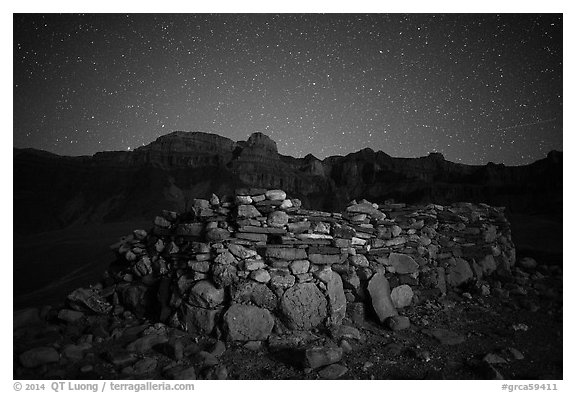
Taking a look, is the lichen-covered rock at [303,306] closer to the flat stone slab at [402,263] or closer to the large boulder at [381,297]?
the large boulder at [381,297]

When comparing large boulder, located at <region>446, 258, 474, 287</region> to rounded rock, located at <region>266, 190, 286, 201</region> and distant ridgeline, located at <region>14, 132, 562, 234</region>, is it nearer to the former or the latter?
rounded rock, located at <region>266, 190, 286, 201</region>

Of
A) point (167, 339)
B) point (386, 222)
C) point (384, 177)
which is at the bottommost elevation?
point (167, 339)

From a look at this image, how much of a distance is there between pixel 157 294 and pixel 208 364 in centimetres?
156

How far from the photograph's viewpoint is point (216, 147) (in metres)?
76.1

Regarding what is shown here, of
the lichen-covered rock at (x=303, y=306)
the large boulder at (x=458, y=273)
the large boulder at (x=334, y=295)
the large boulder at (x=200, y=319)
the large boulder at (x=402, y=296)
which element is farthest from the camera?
the large boulder at (x=458, y=273)

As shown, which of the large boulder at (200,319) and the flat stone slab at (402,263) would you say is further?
the flat stone slab at (402,263)

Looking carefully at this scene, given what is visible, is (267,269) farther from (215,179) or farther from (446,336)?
(215,179)

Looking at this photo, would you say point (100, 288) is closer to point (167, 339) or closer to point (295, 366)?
point (167, 339)

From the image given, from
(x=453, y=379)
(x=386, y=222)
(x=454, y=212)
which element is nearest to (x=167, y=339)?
(x=453, y=379)

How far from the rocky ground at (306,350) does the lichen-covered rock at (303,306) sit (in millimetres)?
179

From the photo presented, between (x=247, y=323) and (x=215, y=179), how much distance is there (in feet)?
203

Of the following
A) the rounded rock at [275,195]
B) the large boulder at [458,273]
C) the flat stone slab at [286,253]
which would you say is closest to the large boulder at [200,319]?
the flat stone slab at [286,253]

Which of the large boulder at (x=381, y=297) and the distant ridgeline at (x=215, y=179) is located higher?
the distant ridgeline at (x=215, y=179)

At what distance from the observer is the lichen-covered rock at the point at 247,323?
4.10 m
